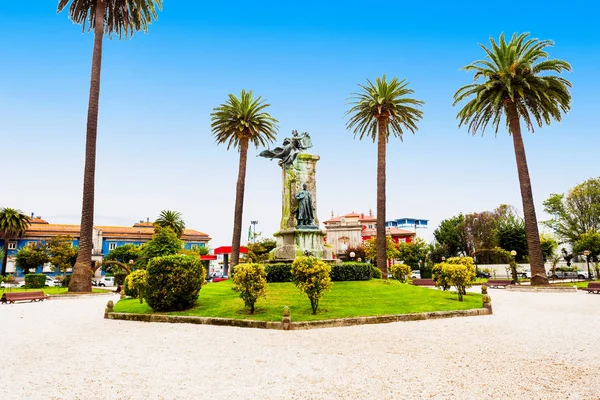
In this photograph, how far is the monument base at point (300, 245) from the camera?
20891 mm

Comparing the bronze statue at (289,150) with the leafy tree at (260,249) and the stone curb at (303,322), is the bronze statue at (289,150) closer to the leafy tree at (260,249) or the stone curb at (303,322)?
the stone curb at (303,322)

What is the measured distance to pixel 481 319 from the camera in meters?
13.2

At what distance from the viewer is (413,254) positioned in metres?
59.4

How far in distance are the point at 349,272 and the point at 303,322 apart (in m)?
8.69

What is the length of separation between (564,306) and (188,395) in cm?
1766

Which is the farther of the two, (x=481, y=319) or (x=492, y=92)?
(x=492, y=92)

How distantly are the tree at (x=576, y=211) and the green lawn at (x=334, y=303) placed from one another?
4710 centimetres

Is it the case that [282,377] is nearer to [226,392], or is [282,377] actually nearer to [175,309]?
[226,392]

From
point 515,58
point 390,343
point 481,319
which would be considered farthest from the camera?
point 515,58

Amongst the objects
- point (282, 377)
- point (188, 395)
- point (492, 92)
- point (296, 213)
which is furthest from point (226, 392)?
point (492, 92)

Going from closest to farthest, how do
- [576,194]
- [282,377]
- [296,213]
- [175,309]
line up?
[282,377] < [175,309] < [296,213] < [576,194]

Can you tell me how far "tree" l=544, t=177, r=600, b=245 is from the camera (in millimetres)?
53259

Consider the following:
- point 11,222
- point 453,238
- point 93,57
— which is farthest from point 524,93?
point 11,222

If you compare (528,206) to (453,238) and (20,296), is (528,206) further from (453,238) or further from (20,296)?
(453,238)
